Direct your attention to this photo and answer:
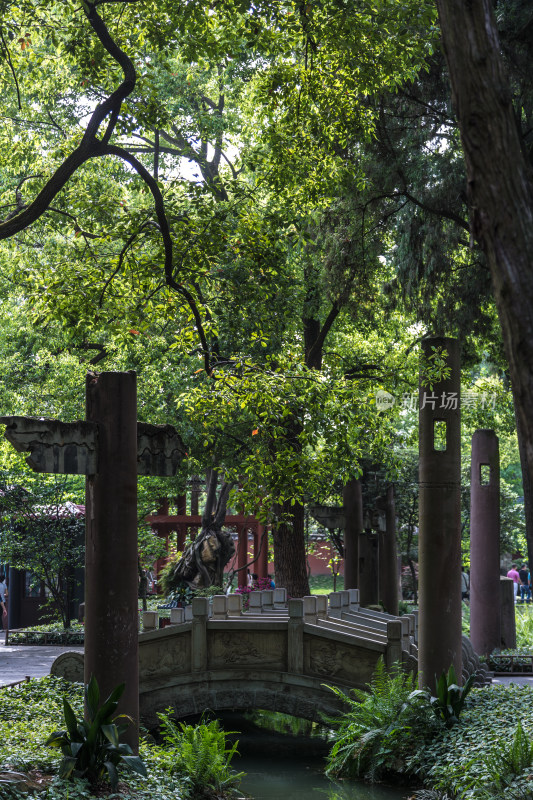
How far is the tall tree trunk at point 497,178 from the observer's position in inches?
173

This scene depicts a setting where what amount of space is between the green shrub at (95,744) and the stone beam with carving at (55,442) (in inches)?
78.0

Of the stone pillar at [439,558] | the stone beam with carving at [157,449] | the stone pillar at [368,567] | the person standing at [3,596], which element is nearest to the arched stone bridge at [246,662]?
the stone pillar at [439,558]

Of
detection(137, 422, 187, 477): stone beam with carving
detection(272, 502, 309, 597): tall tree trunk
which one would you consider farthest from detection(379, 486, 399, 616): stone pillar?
detection(137, 422, 187, 477): stone beam with carving

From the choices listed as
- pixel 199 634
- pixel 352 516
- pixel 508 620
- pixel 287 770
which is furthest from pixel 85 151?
pixel 508 620

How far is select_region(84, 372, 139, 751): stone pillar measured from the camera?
349 inches

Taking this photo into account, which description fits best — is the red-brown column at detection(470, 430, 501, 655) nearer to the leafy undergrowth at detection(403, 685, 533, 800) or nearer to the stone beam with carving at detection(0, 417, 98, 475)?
the leafy undergrowth at detection(403, 685, 533, 800)

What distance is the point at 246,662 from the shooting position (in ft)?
47.7

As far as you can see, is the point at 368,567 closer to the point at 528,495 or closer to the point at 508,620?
the point at 508,620

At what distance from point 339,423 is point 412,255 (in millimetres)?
3663

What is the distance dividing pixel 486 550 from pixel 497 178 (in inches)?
576

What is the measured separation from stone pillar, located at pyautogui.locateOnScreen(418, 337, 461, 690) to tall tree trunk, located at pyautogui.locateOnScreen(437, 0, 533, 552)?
782 cm

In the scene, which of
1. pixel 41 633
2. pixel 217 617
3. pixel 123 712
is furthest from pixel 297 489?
pixel 41 633

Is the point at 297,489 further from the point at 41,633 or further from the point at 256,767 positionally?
the point at 41,633

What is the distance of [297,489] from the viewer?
13.3 metres
